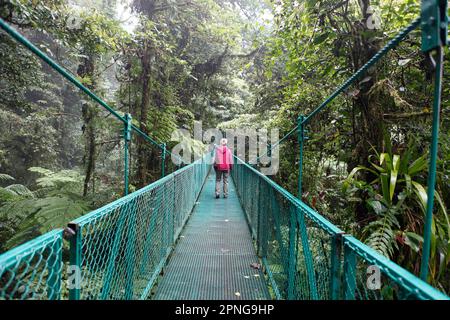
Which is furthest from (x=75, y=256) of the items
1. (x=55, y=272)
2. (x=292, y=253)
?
(x=292, y=253)

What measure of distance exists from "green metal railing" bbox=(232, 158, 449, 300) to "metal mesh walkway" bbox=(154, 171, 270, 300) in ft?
0.68

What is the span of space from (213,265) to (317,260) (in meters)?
1.67

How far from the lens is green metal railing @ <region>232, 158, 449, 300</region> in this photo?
2.84ft

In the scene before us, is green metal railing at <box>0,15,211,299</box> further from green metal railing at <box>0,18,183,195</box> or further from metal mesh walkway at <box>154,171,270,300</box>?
metal mesh walkway at <box>154,171,270,300</box>

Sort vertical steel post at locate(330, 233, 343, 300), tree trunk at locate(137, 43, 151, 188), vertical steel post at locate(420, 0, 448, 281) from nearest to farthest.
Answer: vertical steel post at locate(420, 0, 448, 281) → vertical steel post at locate(330, 233, 343, 300) → tree trunk at locate(137, 43, 151, 188)

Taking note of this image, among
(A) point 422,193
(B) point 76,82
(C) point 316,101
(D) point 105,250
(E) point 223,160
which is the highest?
(C) point 316,101

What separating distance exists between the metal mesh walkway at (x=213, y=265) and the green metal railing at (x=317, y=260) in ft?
0.68

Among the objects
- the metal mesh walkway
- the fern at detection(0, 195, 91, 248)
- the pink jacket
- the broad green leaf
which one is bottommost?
the metal mesh walkway

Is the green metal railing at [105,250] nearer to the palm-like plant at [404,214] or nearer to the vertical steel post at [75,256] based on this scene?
the vertical steel post at [75,256]

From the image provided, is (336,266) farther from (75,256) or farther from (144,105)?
(144,105)

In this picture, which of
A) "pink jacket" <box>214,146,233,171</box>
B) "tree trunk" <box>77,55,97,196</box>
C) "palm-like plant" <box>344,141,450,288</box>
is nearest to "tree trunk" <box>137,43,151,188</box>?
"tree trunk" <box>77,55,97,196</box>

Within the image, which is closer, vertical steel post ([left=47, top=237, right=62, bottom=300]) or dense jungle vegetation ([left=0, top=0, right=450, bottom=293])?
vertical steel post ([left=47, top=237, right=62, bottom=300])

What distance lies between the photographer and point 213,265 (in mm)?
3100

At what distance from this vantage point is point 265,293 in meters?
2.53
